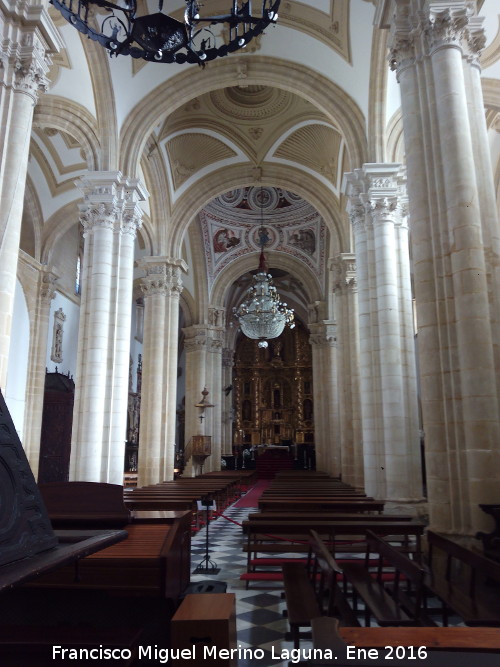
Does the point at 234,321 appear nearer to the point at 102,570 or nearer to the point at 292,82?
the point at 292,82

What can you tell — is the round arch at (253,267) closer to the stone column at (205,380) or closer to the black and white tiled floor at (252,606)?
the stone column at (205,380)

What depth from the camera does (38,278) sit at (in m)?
16.5

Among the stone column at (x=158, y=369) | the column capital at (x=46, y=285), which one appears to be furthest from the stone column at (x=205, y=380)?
the column capital at (x=46, y=285)

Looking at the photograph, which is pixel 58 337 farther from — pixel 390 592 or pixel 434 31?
pixel 390 592

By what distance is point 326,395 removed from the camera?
21000 mm

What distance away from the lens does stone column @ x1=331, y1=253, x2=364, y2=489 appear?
13164 millimetres

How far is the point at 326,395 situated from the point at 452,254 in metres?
15.7

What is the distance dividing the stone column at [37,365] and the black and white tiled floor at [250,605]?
8.69 metres

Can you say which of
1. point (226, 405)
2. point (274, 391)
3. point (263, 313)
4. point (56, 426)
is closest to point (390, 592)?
point (263, 313)

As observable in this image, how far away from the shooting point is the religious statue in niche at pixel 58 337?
1797cm

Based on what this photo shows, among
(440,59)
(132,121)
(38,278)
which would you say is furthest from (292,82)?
(38,278)

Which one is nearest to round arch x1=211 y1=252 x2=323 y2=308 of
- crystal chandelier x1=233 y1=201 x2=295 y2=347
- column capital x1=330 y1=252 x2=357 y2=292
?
crystal chandelier x1=233 y1=201 x2=295 y2=347

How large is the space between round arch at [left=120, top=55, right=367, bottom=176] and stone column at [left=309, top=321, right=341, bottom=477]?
10946 mm

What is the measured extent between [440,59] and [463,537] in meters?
5.24
